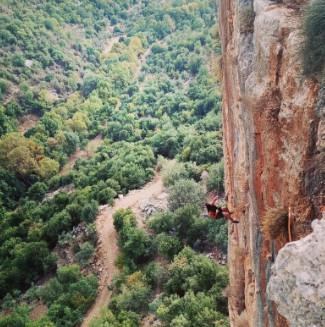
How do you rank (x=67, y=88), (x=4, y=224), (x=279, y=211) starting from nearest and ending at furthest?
(x=279, y=211) < (x=4, y=224) < (x=67, y=88)

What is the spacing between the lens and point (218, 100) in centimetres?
5722

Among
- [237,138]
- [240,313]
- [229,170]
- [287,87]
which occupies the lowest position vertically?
[240,313]

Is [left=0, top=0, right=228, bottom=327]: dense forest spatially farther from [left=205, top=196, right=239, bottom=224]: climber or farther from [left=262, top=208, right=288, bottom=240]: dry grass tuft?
[left=262, top=208, right=288, bottom=240]: dry grass tuft

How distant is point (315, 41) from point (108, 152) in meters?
48.2

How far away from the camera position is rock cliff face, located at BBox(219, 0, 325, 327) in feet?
25.1

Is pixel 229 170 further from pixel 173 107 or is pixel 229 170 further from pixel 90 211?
pixel 173 107

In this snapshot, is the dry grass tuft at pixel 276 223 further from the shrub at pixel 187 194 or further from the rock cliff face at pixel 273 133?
the shrub at pixel 187 194

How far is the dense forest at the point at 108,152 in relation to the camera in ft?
91.8

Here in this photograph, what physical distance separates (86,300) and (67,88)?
5253 cm

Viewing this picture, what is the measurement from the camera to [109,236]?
1385 inches

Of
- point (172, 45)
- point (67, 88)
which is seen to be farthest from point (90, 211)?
point (172, 45)

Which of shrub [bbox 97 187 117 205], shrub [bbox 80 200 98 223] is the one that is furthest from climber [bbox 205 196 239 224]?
shrub [bbox 97 187 117 205]

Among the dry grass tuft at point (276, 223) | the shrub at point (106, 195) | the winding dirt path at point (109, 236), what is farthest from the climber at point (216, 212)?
the shrub at point (106, 195)

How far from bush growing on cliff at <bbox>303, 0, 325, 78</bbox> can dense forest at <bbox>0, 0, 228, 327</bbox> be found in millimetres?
10726
